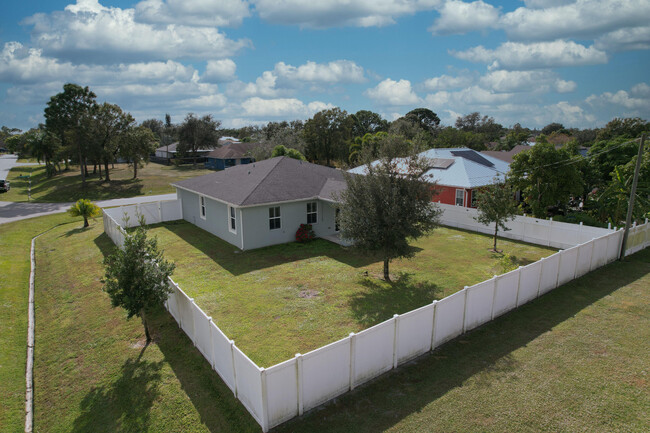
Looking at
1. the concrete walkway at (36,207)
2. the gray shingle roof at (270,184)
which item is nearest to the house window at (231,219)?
the gray shingle roof at (270,184)

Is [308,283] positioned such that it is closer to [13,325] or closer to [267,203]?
[267,203]

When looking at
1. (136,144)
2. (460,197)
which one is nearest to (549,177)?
(460,197)

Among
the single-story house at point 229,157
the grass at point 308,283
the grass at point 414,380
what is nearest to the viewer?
the grass at point 414,380

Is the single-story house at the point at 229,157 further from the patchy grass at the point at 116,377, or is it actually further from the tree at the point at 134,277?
the tree at the point at 134,277

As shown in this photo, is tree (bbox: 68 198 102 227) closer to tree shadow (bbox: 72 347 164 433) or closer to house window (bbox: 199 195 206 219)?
house window (bbox: 199 195 206 219)

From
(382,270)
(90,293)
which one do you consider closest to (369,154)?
(382,270)

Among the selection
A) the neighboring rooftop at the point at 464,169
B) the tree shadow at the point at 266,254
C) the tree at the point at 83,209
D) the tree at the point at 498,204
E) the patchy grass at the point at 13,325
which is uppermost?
the neighboring rooftop at the point at 464,169
